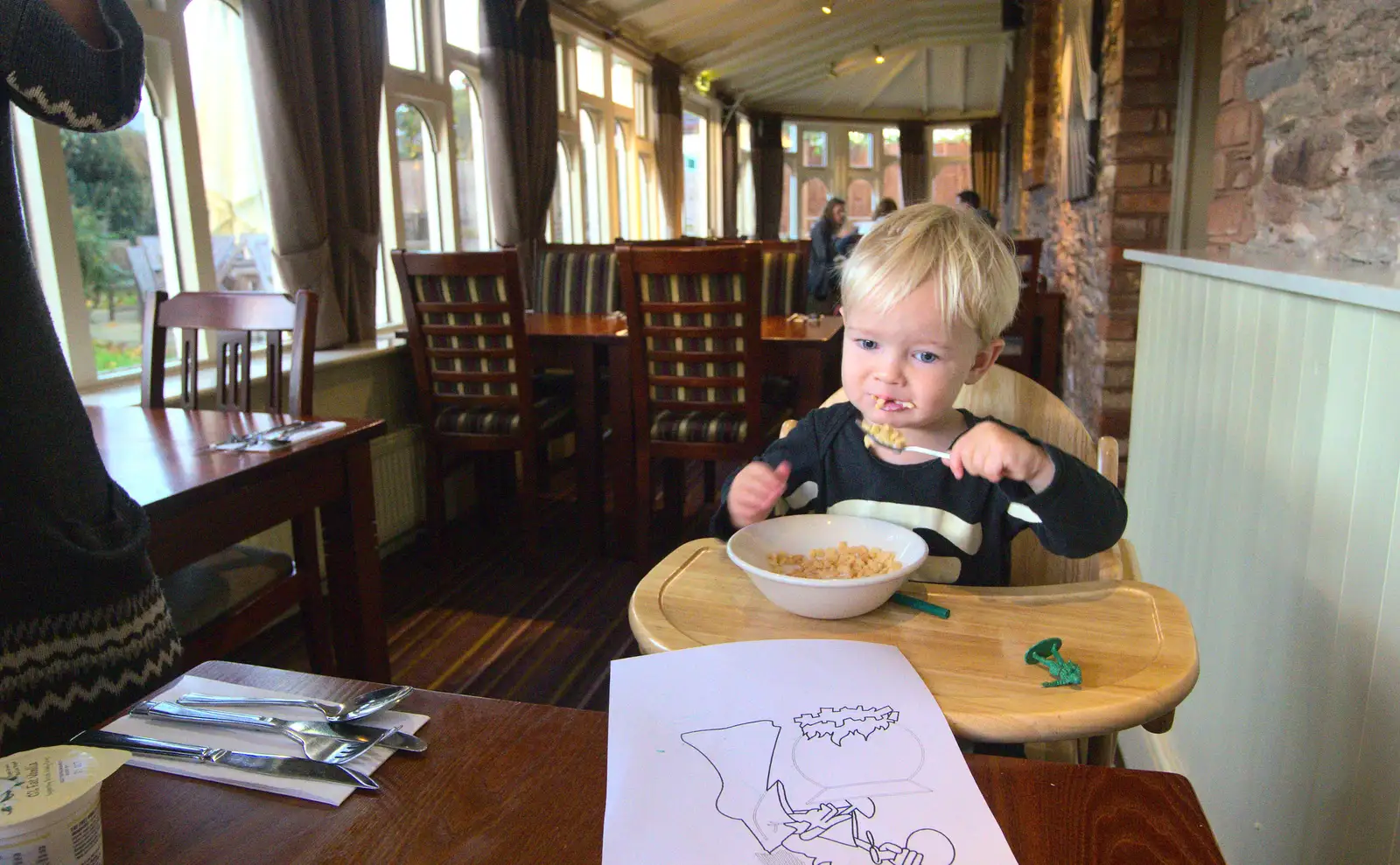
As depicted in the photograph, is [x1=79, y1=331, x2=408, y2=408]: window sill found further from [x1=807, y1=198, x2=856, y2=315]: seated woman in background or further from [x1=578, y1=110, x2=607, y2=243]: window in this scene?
[x1=578, y1=110, x2=607, y2=243]: window

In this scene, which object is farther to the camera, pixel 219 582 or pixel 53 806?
pixel 219 582

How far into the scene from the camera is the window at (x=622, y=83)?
6684 millimetres

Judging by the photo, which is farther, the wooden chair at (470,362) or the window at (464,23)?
the window at (464,23)

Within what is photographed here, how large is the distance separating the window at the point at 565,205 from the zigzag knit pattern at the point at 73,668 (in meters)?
4.79

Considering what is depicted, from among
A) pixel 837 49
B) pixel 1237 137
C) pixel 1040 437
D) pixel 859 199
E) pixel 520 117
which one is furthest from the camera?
pixel 859 199

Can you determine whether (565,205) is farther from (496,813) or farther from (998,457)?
(496,813)

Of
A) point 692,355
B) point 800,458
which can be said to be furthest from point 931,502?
point 692,355

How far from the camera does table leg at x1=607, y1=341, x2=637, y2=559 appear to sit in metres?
2.90

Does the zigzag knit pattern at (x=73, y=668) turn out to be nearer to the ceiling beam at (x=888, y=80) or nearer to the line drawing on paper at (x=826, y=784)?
the line drawing on paper at (x=826, y=784)

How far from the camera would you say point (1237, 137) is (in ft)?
6.73

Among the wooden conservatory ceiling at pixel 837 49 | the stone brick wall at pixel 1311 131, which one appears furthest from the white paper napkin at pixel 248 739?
the wooden conservatory ceiling at pixel 837 49

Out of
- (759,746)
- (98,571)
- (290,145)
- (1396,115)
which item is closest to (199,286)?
(290,145)

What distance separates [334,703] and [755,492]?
1.67 ft

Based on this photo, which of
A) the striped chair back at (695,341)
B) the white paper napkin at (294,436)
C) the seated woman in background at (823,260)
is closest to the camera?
the white paper napkin at (294,436)
